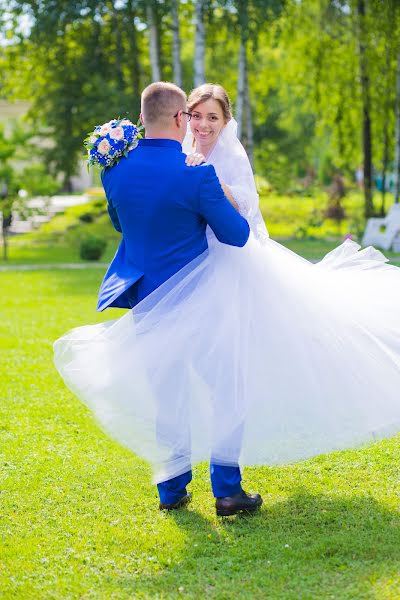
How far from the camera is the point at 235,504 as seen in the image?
441 cm

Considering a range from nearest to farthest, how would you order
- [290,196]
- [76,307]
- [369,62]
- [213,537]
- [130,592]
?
[130,592]
[213,537]
[76,307]
[369,62]
[290,196]

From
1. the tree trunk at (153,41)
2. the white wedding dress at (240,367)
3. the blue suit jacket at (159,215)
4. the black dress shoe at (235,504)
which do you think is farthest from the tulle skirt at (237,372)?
the tree trunk at (153,41)

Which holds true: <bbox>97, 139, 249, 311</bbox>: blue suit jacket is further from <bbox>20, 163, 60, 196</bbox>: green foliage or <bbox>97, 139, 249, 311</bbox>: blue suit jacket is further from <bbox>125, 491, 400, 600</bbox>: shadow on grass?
<bbox>20, 163, 60, 196</bbox>: green foliage

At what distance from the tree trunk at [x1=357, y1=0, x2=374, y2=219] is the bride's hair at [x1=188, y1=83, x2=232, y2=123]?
15.2m

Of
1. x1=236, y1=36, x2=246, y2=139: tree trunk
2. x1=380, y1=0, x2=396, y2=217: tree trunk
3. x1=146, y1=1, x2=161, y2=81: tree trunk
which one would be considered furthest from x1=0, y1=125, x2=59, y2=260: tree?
x1=380, y1=0, x2=396, y2=217: tree trunk

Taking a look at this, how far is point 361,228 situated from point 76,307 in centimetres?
965

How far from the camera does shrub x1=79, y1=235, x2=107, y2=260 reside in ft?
59.3

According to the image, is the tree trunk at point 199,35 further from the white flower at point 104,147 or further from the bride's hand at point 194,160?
the bride's hand at point 194,160

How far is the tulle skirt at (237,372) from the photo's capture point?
421 cm

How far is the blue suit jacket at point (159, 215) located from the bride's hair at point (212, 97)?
43 cm

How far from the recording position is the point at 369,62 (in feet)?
63.2

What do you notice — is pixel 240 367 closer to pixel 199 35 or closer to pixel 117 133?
pixel 117 133

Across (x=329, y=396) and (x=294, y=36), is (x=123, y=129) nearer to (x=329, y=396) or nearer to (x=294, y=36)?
(x=329, y=396)

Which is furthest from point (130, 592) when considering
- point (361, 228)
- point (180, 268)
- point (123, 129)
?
point (361, 228)
